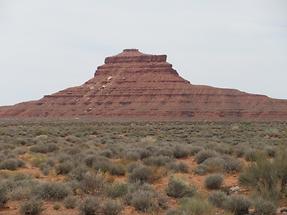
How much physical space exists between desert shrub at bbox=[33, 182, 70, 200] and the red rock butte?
9340cm

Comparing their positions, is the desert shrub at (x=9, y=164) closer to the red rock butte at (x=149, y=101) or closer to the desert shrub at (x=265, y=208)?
the desert shrub at (x=265, y=208)

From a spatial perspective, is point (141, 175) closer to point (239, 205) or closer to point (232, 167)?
point (232, 167)

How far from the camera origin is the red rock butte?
11006 cm

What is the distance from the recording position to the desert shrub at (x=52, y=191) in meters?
11.6

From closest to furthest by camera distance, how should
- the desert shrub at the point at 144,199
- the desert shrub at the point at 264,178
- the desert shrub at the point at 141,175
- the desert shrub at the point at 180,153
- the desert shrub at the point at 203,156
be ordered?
the desert shrub at the point at 144,199
the desert shrub at the point at 264,178
the desert shrub at the point at 141,175
the desert shrub at the point at 203,156
the desert shrub at the point at 180,153

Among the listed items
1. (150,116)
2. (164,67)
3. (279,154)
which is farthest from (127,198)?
(164,67)

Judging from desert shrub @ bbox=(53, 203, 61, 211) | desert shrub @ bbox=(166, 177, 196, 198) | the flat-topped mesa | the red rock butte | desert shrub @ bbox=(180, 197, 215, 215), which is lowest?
desert shrub @ bbox=(53, 203, 61, 211)

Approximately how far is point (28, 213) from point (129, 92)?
11390 centimetres

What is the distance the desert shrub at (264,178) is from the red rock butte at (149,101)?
92.2m

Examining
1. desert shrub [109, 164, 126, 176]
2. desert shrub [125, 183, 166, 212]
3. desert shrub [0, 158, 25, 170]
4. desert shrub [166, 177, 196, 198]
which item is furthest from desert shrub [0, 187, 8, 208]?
desert shrub [0, 158, 25, 170]

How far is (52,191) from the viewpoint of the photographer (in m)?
11.6

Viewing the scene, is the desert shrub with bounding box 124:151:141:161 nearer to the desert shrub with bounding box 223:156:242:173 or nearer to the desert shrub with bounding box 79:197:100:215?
the desert shrub with bounding box 223:156:242:173

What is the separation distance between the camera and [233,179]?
14.5m

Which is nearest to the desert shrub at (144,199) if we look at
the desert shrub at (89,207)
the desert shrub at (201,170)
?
the desert shrub at (89,207)
